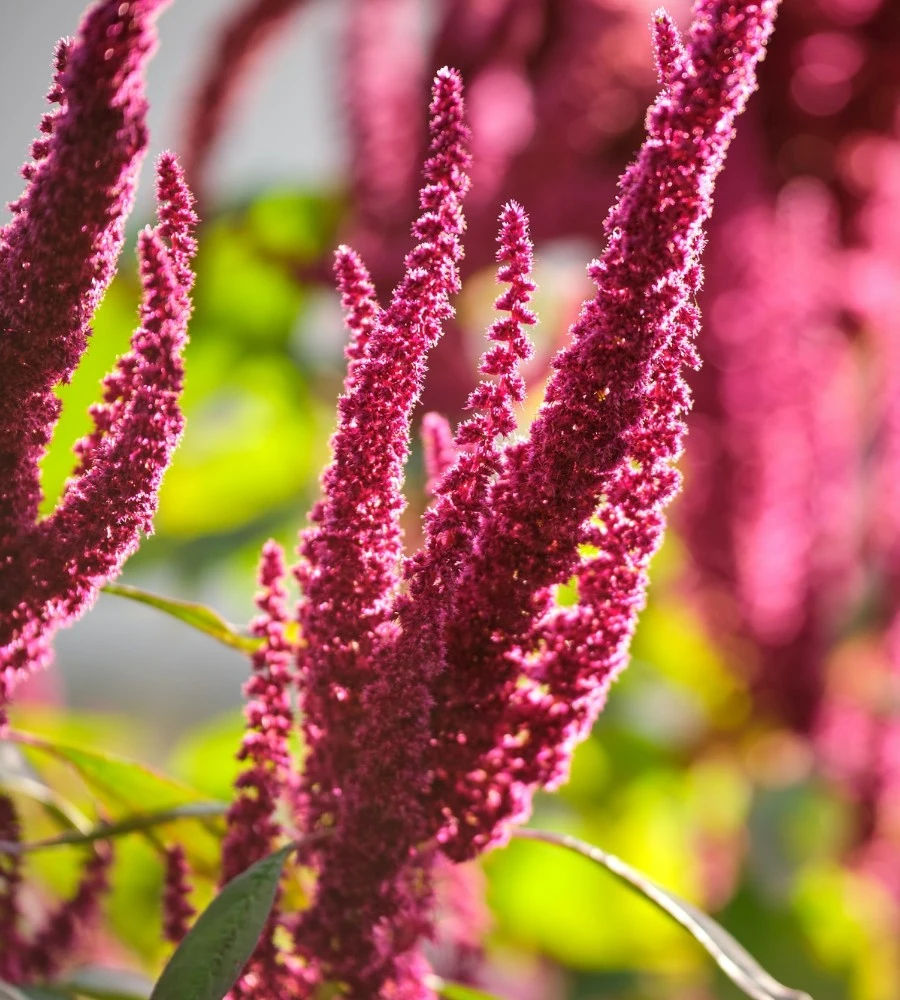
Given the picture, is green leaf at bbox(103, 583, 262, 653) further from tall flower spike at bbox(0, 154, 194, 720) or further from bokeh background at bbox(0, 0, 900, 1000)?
bokeh background at bbox(0, 0, 900, 1000)

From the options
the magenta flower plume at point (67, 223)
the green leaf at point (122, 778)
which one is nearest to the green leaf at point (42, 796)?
the green leaf at point (122, 778)

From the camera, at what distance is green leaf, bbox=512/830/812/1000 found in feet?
0.83

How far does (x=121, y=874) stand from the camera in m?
0.53

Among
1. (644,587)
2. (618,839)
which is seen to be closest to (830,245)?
(618,839)

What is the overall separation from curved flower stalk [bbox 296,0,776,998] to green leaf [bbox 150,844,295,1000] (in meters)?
0.02

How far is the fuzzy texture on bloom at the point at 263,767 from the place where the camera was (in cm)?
25

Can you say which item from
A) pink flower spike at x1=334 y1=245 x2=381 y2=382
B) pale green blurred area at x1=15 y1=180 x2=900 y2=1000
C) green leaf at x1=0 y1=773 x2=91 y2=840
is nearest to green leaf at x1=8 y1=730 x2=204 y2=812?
green leaf at x1=0 y1=773 x2=91 y2=840

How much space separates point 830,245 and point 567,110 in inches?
6.7

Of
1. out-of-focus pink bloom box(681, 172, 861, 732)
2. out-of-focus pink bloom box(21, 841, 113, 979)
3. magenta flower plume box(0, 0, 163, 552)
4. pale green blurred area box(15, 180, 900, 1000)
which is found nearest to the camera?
magenta flower plume box(0, 0, 163, 552)

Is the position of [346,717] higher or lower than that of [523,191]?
lower

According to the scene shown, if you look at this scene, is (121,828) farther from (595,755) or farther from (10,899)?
Result: (595,755)

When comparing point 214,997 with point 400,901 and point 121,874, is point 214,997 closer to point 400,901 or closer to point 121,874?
point 400,901

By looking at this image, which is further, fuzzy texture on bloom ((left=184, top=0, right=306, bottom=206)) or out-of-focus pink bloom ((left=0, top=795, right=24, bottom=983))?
fuzzy texture on bloom ((left=184, top=0, right=306, bottom=206))

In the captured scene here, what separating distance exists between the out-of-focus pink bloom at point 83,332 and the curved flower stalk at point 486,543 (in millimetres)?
34
